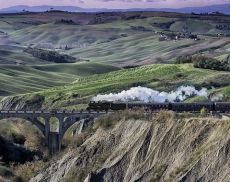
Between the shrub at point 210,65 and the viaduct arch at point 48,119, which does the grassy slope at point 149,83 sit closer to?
the shrub at point 210,65

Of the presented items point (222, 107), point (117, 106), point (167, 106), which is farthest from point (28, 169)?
point (222, 107)

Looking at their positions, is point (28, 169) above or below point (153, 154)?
below

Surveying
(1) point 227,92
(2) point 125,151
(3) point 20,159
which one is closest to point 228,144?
(2) point 125,151

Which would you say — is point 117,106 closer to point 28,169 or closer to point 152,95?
point 152,95

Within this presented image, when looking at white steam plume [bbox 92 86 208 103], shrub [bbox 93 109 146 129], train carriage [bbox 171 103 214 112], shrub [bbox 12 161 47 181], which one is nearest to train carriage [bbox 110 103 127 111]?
train carriage [bbox 171 103 214 112]

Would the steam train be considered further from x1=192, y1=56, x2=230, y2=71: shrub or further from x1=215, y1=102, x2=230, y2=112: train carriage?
x1=192, y1=56, x2=230, y2=71: shrub

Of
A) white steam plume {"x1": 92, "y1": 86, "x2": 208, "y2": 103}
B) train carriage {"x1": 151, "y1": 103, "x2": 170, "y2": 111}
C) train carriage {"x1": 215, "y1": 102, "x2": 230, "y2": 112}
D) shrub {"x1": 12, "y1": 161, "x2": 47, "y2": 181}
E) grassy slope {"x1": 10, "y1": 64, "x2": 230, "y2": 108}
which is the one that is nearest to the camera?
shrub {"x1": 12, "y1": 161, "x2": 47, "y2": 181}

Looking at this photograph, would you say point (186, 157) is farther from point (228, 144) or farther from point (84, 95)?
point (84, 95)
